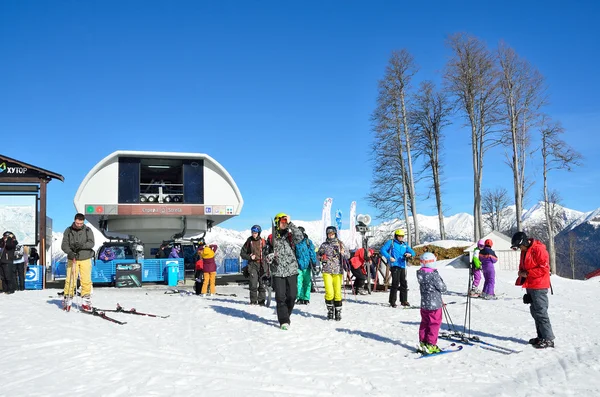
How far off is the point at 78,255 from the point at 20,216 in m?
11.0

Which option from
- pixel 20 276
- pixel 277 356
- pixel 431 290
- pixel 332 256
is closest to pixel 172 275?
pixel 20 276

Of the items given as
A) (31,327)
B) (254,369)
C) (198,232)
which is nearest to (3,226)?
(198,232)

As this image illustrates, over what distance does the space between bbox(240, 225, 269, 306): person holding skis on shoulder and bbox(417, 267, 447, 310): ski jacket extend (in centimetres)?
436

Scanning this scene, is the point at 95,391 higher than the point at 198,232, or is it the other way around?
the point at 198,232

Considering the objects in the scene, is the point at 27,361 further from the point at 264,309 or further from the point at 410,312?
the point at 410,312

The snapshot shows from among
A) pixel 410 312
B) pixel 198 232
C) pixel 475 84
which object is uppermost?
pixel 475 84

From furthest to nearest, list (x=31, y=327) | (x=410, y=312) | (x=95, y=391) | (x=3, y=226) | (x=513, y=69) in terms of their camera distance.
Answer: (x=513, y=69) → (x=3, y=226) → (x=410, y=312) → (x=31, y=327) → (x=95, y=391)

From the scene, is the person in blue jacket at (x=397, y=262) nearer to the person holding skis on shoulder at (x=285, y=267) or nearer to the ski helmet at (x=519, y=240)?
the person holding skis on shoulder at (x=285, y=267)

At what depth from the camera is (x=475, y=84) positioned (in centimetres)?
2731

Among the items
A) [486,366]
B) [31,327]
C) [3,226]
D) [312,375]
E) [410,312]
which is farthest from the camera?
[3,226]

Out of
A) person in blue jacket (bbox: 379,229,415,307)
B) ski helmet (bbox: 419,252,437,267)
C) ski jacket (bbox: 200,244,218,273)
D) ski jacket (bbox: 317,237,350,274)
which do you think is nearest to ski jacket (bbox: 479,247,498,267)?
person in blue jacket (bbox: 379,229,415,307)

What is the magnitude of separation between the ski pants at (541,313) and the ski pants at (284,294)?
345cm

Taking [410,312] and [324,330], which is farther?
[410,312]

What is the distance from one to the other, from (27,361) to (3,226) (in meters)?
15.4
